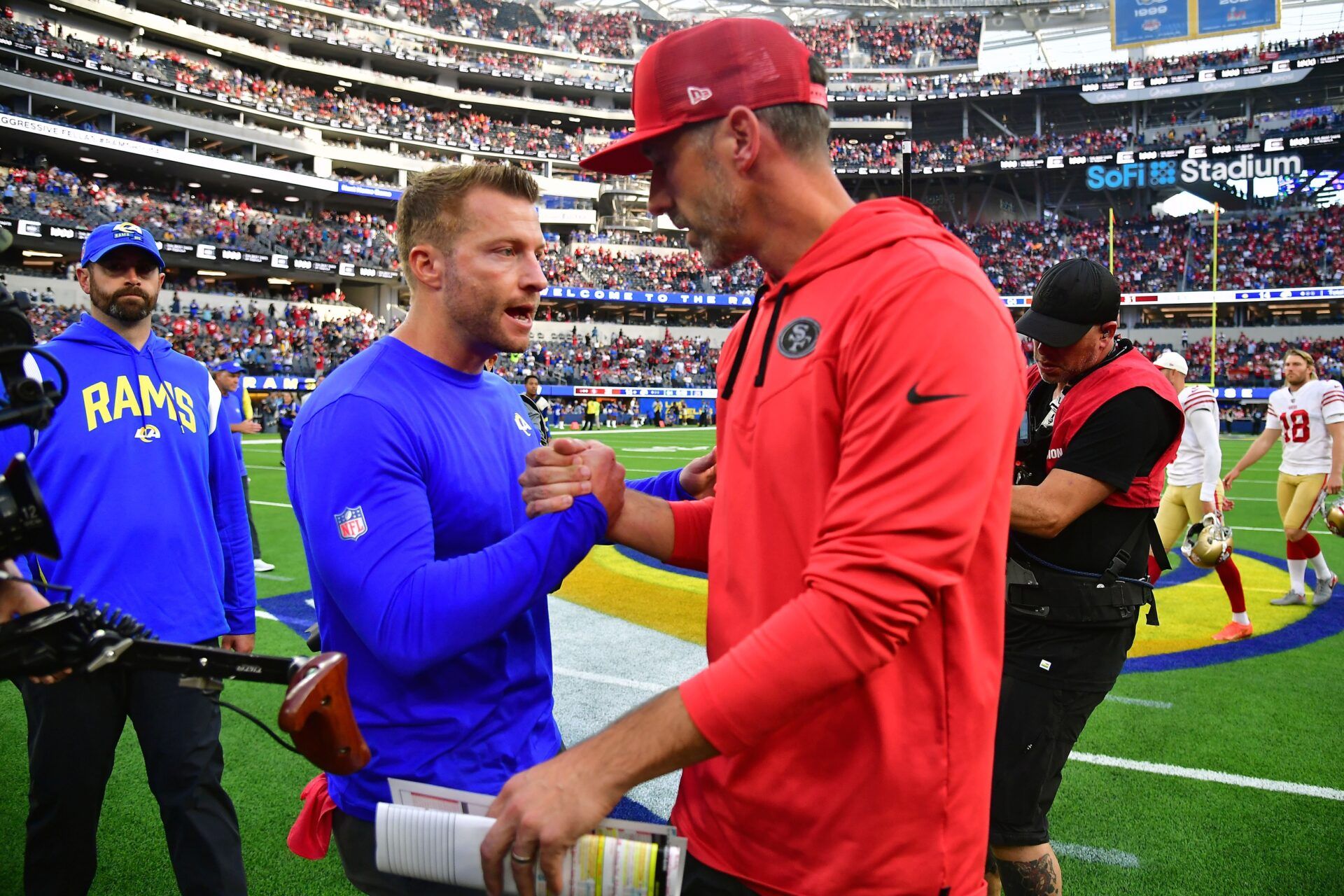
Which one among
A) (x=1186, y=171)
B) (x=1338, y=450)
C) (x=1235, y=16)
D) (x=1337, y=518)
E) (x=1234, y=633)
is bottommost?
(x=1234, y=633)

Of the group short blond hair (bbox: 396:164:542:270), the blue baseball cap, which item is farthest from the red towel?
the blue baseball cap

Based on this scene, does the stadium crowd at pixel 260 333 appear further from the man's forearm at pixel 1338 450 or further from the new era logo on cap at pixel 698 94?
the new era logo on cap at pixel 698 94

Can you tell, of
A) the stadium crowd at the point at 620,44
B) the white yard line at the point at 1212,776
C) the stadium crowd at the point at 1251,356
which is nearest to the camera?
the white yard line at the point at 1212,776

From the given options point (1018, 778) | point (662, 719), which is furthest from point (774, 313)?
point (1018, 778)

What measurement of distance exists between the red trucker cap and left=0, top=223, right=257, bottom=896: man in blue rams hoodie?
2403mm

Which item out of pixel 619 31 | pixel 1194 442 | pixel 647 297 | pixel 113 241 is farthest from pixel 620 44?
pixel 113 241

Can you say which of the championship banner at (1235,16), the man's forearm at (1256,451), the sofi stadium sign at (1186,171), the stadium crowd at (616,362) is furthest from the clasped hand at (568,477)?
the sofi stadium sign at (1186,171)

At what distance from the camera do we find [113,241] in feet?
11.8

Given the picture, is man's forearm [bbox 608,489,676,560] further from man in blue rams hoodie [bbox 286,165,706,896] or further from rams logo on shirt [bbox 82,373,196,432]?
rams logo on shirt [bbox 82,373,196,432]

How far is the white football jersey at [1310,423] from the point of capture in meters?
8.84

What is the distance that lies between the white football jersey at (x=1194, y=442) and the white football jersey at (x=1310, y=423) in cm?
121

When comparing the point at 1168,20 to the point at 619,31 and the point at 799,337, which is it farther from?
the point at 799,337

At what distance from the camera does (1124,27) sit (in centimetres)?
4819

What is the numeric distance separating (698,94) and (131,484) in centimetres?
290
